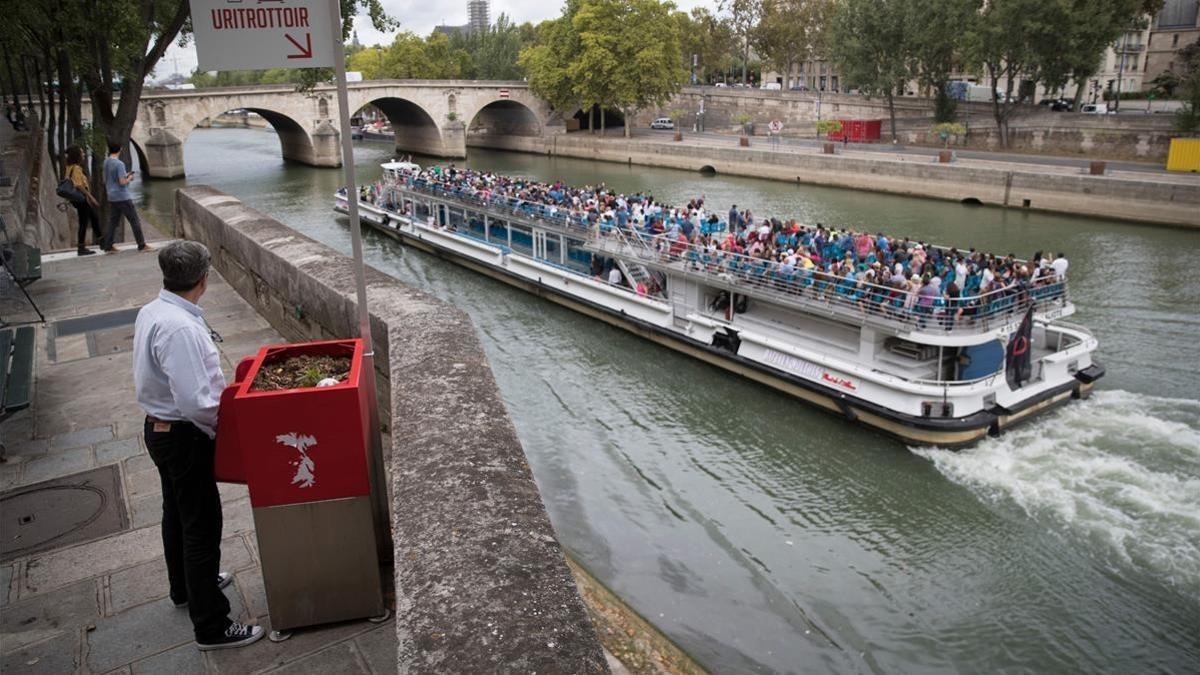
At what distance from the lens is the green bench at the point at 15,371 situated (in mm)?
5793

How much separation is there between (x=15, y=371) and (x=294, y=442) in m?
4.23

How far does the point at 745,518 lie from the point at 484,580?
9.88m

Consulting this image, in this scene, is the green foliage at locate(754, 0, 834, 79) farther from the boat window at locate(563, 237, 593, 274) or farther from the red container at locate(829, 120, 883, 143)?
the boat window at locate(563, 237, 593, 274)

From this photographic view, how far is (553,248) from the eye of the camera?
81.7ft

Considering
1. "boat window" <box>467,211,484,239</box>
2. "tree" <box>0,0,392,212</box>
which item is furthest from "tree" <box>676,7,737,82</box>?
"tree" <box>0,0,392,212</box>

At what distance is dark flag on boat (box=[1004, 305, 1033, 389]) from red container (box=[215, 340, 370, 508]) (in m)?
13.6

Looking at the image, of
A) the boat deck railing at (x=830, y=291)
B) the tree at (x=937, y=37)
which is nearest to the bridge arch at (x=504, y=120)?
the tree at (x=937, y=37)

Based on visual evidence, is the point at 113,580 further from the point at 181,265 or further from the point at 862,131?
the point at 862,131

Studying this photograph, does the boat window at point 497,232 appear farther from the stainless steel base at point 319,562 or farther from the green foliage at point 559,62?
the green foliage at point 559,62

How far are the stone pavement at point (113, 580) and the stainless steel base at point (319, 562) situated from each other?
107 millimetres

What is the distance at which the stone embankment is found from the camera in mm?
31719

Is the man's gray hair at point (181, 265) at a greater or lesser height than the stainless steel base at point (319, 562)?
greater

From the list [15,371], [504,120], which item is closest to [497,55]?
[504,120]

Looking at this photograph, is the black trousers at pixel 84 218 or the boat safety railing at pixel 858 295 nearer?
the black trousers at pixel 84 218
